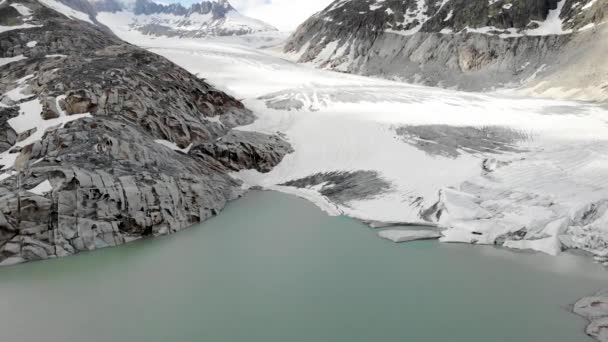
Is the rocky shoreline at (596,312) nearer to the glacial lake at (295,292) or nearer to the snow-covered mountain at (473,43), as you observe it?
the glacial lake at (295,292)

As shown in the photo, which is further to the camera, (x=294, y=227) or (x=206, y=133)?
(x=206, y=133)

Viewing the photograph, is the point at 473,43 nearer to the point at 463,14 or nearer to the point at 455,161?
the point at 463,14

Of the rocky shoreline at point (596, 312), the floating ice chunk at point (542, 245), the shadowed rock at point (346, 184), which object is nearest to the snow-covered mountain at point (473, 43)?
the shadowed rock at point (346, 184)

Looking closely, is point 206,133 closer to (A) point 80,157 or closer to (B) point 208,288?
(A) point 80,157

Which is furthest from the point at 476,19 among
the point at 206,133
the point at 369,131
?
the point at 206,133

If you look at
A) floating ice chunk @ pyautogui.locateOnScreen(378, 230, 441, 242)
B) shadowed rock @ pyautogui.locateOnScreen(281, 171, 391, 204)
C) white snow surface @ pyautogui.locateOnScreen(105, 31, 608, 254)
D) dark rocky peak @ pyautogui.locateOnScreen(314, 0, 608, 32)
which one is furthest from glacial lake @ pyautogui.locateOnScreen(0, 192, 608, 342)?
dark rocky peak @ pyautogui.locateOnScreen(314, 0, 608, 32)

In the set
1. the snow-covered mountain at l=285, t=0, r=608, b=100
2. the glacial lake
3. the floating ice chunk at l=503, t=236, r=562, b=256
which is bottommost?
the glacial lake

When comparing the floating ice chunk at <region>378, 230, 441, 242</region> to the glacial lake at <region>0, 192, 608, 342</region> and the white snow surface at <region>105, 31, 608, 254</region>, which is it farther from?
the white snow surface at <region>105, 31, 608, 254</region>

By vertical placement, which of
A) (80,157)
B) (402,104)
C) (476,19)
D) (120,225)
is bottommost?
(120,225)
